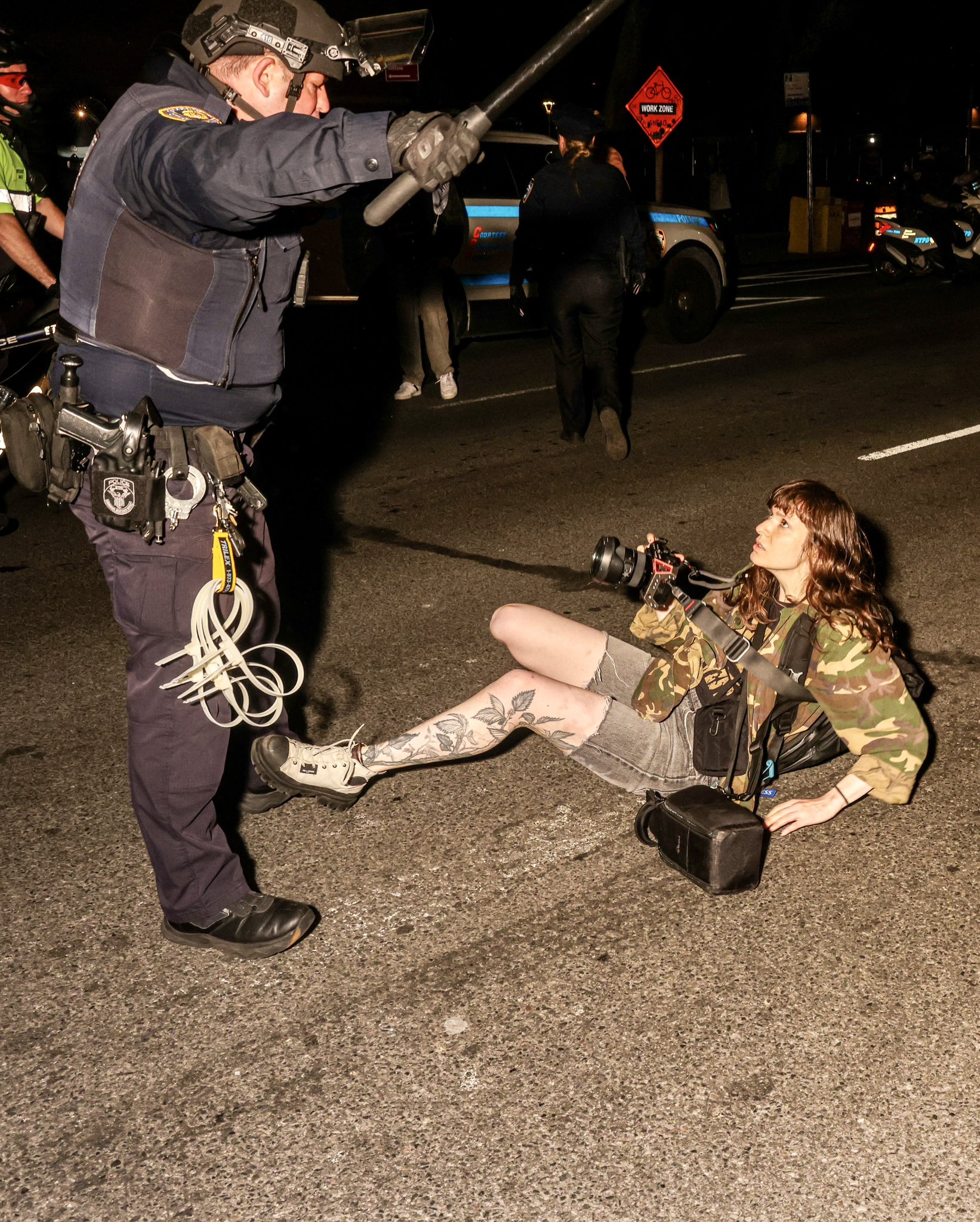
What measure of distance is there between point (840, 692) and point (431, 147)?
1.74 metres

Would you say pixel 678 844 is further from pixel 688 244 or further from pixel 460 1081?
pixel 688 244

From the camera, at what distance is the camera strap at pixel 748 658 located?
3.10 m

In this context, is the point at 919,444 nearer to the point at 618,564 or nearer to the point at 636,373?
the point at 636,373

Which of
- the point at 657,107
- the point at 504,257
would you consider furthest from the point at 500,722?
the point at 657,107

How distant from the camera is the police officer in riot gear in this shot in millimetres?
6328

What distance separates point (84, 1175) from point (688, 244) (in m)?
11.4

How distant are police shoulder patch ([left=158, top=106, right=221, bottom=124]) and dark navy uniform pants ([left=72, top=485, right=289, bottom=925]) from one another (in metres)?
0.79

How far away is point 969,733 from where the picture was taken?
4051 millimetres

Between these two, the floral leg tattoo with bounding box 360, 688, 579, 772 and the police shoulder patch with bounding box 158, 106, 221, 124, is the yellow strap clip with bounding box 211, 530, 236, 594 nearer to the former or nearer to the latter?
the floral leg tattoo with bounding box 360, 688, 579, 772

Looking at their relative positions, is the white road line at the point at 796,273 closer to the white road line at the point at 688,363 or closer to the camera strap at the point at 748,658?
the white road line at the point at 688,363

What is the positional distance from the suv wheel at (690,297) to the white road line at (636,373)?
89cm

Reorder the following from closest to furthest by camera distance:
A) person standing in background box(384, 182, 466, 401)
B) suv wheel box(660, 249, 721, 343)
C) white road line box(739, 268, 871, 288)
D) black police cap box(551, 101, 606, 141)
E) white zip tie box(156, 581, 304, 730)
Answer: white zip tie box(156, 581, 304, 730) → black police cap box(551, 101, 606, 141) → person standing in background box(384, 182, 466, 401) → suv wheel box(660, 249, 721, 343) → white road line box(739, 268, 871, 288)

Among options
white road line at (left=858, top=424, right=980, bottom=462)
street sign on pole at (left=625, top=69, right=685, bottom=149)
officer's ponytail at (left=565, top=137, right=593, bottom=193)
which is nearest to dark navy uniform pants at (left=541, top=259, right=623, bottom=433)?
officer's ponytail at (left=565, top=137, right=593, bottom=193)

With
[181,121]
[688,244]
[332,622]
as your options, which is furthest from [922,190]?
[181,121]
